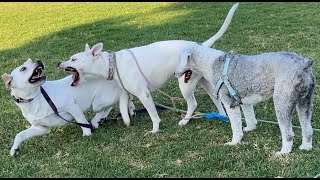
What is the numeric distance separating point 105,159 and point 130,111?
1519 mm

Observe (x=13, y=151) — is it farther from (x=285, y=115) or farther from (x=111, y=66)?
(x=285, y=115)

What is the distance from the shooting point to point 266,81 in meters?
5.13

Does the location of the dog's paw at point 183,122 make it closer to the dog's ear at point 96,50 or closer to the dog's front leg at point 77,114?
the dog's front leg at point 77,114

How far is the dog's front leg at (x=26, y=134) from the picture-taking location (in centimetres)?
581

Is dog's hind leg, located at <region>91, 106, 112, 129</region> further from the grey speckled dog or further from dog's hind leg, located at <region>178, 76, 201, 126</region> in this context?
the grey speckled dog

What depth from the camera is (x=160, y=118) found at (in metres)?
6.83

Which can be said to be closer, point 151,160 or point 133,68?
point 151,160

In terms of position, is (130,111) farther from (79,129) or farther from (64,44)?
(64,44)

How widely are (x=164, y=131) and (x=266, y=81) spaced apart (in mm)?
1638

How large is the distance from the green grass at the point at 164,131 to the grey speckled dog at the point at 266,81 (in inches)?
11.2

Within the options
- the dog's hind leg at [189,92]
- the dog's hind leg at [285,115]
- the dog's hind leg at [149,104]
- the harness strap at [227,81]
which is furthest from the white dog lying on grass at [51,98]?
the dog's hind leg at [285,115]

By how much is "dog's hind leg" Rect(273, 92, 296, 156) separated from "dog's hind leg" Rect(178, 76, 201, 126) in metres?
1.42

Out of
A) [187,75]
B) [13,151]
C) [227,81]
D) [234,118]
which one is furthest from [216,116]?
[13,151]

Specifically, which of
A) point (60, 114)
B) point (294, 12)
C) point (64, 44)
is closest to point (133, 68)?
point (60, 114)
